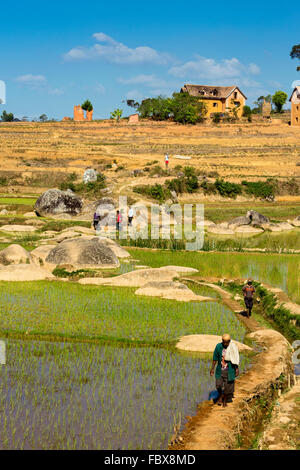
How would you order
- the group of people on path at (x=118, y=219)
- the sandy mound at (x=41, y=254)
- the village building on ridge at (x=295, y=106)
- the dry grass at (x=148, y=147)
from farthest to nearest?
the village building on ridge at (x=295, y=106) → the dry grass at (x=148, y=147) → the group of people on path at (x=118, y=219) → the sandy mound at (x=41, y=254)

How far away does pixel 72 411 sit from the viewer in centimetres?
1095

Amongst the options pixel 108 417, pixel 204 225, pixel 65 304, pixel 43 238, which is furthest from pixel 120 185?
pixel 108 417

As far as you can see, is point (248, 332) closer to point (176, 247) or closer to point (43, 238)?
point (176, 247)

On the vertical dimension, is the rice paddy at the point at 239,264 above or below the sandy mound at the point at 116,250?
below

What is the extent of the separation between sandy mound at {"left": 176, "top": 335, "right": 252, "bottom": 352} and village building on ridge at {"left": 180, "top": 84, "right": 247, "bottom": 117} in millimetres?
84964

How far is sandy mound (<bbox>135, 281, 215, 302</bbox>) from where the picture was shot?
20375mm

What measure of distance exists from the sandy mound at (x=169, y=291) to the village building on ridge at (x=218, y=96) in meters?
79.5

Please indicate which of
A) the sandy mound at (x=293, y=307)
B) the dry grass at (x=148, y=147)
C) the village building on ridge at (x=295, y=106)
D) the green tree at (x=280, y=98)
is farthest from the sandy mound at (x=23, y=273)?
the green tree at (x=280, y=98)

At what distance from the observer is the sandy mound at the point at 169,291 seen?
802 inches

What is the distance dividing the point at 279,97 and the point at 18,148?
190 feet

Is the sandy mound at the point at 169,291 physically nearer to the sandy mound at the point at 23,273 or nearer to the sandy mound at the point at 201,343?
the sandy mound at the point at 23,273

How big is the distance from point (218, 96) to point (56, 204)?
61.0 meters

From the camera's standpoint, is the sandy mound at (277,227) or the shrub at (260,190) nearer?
the sandy mound at (277,227)

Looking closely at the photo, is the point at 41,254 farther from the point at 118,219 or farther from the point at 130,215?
the point at 130,215
